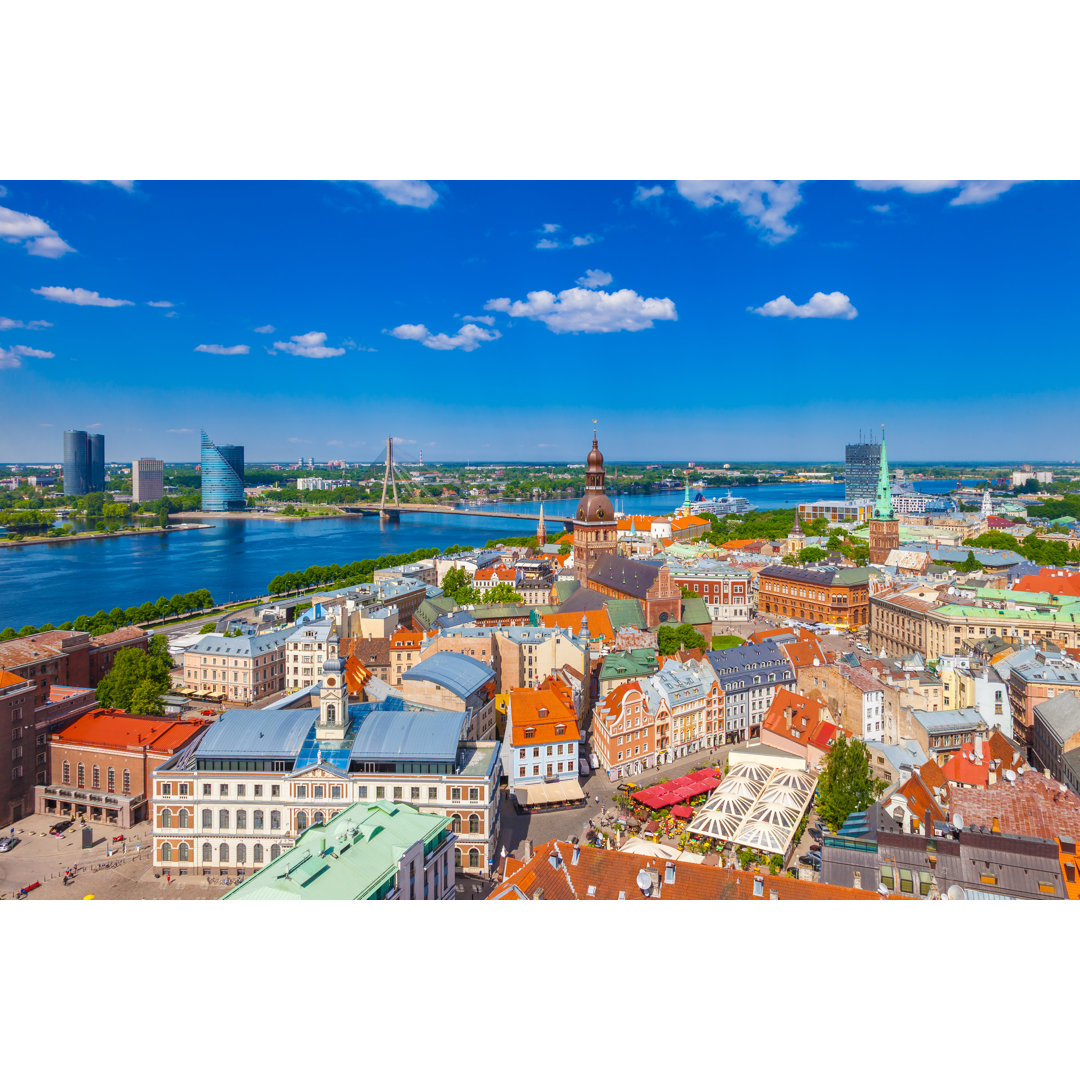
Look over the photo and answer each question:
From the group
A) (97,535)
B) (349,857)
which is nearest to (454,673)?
(349,857)

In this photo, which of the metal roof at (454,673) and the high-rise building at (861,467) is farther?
the high-rise building at (861,467)

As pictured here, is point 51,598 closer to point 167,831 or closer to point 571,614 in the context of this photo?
point 571,614

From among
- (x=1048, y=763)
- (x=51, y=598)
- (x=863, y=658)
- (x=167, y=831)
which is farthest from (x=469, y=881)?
(x=51, y=598)

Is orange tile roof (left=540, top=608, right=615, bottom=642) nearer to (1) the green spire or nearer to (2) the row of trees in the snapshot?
(2) the row of trees

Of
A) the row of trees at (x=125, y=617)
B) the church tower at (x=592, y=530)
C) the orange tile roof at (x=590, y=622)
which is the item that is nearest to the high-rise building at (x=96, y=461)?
the row of trees at (x=125, y=617)

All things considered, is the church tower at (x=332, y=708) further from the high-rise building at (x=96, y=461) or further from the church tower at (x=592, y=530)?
the high-rise building at (x=96, y=461)

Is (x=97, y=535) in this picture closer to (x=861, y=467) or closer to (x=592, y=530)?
(x=592, y=530)
